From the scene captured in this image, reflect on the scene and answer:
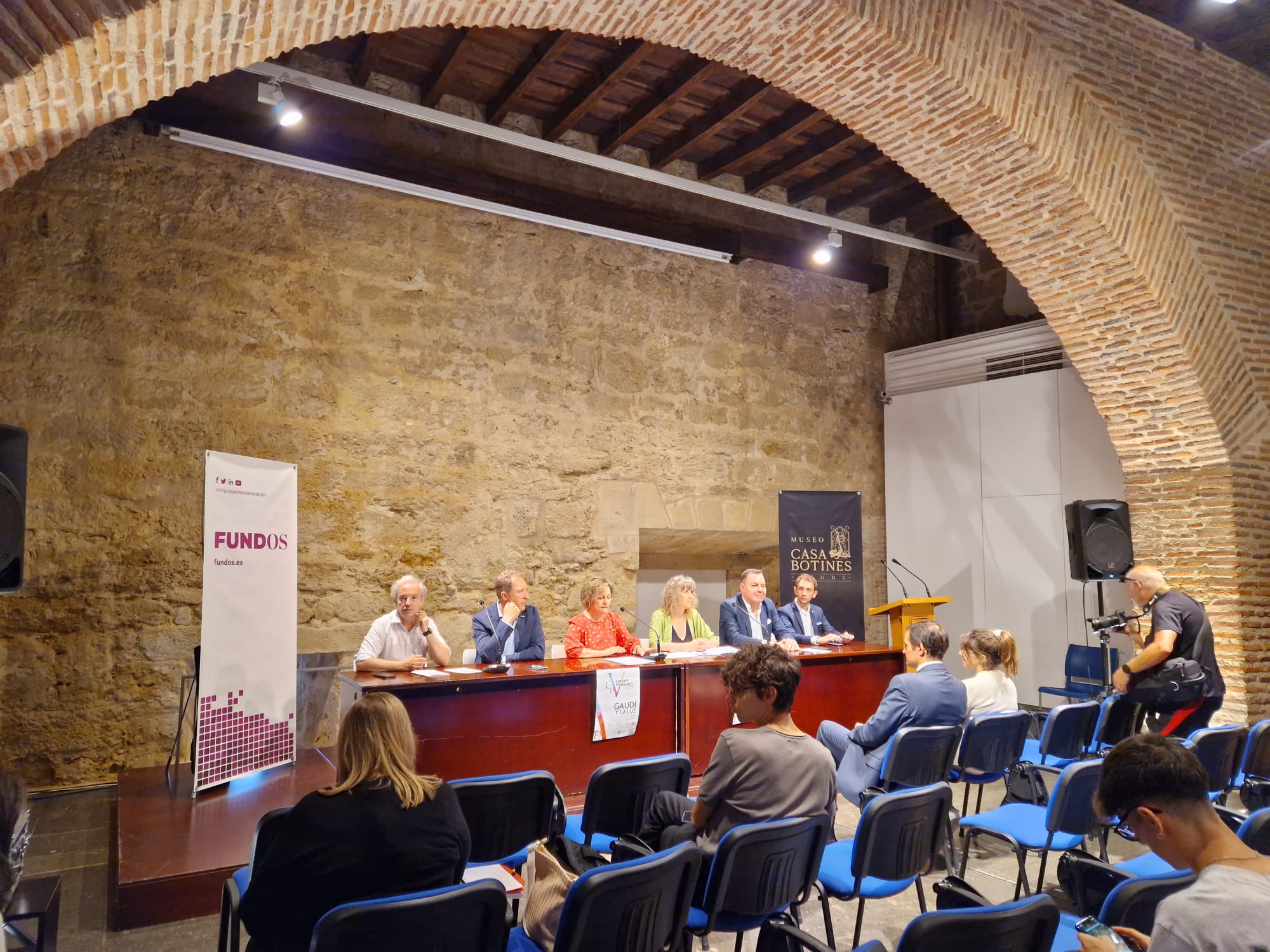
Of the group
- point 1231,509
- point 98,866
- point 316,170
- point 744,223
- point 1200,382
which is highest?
point 744,223

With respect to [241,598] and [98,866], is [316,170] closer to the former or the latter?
[241,598]

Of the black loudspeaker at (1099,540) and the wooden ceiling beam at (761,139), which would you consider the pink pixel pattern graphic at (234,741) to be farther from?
the wooden ceiling beam at (761,139)

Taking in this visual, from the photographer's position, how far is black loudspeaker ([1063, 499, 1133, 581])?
20.9 ft

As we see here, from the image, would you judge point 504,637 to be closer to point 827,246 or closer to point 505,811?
point 505,811

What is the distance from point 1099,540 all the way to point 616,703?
150 inches

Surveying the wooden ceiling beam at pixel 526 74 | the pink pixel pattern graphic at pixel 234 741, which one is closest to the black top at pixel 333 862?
the pink pixel pattern graphic at pixel 234 741

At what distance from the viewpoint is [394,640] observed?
5.39m

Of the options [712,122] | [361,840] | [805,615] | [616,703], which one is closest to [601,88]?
[712,122]

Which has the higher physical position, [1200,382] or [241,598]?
[1200,382]

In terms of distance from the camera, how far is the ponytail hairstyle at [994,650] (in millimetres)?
4473

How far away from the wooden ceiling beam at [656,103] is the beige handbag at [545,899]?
5629 millimetres

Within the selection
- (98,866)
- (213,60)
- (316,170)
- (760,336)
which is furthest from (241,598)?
(760,336)

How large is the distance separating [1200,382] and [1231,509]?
937 millimetres

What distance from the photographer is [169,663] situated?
597cm
